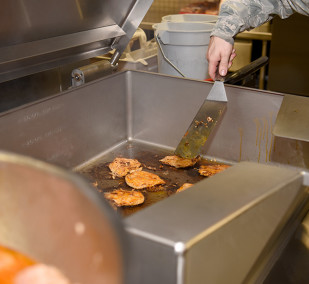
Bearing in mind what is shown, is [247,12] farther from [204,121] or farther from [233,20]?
[204,121]

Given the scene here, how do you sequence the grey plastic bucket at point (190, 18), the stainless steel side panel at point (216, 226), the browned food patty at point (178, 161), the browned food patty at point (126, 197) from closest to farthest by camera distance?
1. the stainless steel side panel at point (216, 226)
2. the browned food patty at point (126, 197)
3. the browned food patty at point (178, 161)
4. the grey plastic bucket at point (190, 18)

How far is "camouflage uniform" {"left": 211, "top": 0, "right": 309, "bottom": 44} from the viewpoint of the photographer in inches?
61.4

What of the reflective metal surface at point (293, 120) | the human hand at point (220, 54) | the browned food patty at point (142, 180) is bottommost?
the browned food patty at point (142, 180)

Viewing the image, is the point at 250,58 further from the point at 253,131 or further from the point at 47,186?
the point at 47,186

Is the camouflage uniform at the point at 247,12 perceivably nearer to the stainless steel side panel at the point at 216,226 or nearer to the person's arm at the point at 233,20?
the person's arm at the point at 233,20

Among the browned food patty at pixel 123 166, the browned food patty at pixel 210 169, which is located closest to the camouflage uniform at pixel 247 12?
the browned food patty at pixel 210 169

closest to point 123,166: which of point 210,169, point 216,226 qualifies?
point 210,169

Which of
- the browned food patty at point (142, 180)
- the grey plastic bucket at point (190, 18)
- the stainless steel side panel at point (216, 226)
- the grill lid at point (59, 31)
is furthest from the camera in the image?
the grey plastic bucket at point (190, 18)

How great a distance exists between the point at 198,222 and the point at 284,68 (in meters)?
2.69

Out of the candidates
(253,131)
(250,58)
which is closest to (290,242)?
(253,131)

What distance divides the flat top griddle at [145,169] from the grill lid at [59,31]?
376 millimetres

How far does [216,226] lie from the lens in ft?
1.87

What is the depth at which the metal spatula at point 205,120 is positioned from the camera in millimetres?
1514

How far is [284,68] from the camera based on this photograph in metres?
3.05
